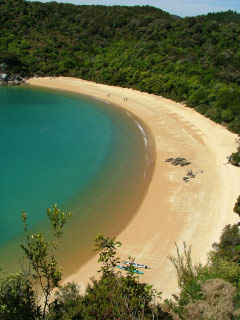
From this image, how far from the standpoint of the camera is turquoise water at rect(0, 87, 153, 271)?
2539cm

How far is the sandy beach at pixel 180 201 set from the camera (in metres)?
19.8

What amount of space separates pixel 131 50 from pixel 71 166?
5287 cm

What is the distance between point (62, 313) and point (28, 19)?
97.8 meters

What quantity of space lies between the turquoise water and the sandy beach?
6.37ft

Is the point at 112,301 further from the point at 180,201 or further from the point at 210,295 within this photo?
the point at 180,201

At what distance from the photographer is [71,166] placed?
35.1m

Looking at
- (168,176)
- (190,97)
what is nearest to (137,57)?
(190,97)

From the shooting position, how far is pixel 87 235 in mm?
22906

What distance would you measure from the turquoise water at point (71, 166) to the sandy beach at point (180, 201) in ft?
6.37

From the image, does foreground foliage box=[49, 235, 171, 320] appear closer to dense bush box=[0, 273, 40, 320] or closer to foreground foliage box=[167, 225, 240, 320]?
foreground foliage box=[167, 225, 240, 320]

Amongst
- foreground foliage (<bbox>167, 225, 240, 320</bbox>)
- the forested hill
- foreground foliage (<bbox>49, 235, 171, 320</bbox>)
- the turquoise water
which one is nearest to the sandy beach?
the turquoise water

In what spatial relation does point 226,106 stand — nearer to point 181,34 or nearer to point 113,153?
point 113,153

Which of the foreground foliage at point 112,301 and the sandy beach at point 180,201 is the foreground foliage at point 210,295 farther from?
the sandy beach at point 180,201

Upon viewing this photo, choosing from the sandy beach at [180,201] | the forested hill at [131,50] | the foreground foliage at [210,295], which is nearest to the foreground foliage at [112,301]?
the foreground foliage at [210,295]
